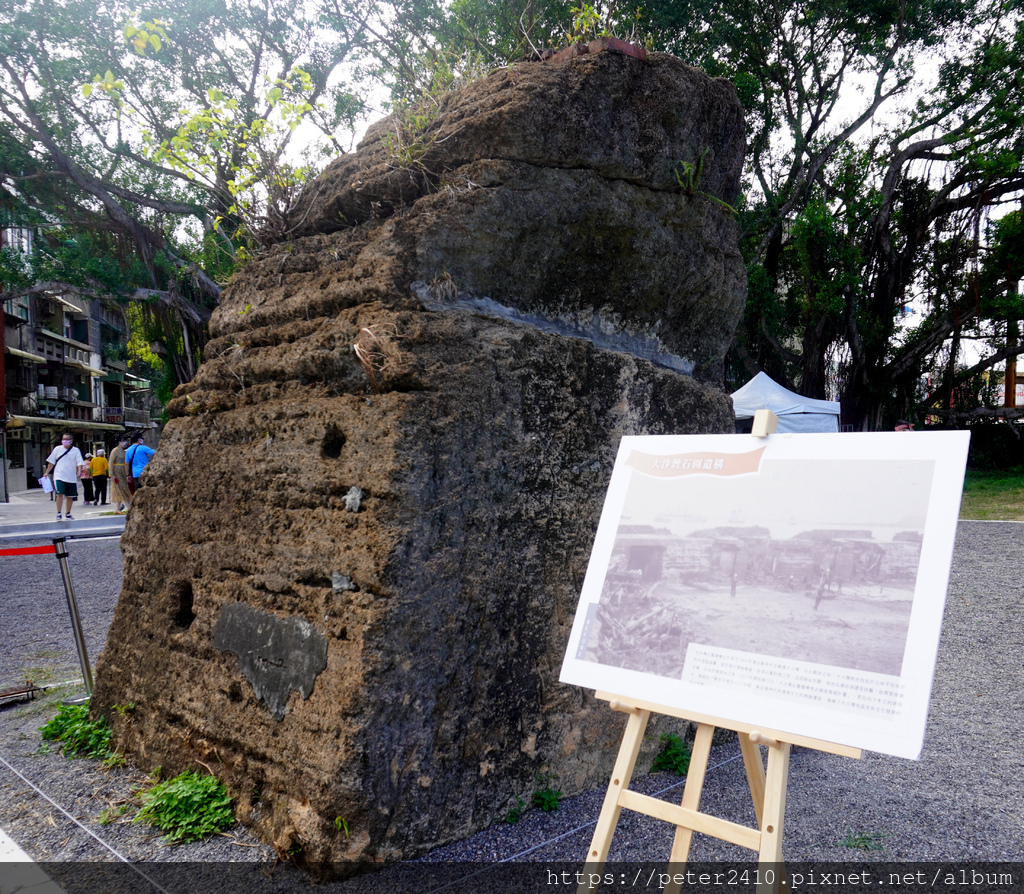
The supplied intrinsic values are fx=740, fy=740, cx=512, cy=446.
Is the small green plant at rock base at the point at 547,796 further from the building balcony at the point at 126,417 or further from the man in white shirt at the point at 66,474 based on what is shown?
the building balcony at the point at 126,417

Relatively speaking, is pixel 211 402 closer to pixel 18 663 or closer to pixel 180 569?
pixel 180 569

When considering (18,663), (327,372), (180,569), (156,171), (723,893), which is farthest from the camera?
(156,171)

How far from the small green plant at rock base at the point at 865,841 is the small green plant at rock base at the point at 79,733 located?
3.06 m

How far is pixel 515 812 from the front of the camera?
2.69 m

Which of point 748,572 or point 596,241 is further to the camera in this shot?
point 596,241

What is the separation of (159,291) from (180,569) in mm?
11324

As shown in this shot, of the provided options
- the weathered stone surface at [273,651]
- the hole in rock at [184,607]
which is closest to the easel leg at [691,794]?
the weathered stone surface at [273,651]

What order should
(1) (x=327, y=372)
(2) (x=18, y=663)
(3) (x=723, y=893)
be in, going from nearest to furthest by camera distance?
(3) (x=723, y=893) → (1) (x=327, y=372) → (2) (x=18, y=663)

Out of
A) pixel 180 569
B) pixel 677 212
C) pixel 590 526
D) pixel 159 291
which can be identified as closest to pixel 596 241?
pixel 677 212

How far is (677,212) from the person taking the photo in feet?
11.2

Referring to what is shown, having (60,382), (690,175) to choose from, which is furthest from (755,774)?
(60,382)

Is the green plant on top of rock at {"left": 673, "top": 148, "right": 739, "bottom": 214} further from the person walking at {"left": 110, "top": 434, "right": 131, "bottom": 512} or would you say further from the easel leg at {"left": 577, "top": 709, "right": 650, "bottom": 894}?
the person walking at {"left": 110, "top": 434, "right": 131, "bottom": 512}

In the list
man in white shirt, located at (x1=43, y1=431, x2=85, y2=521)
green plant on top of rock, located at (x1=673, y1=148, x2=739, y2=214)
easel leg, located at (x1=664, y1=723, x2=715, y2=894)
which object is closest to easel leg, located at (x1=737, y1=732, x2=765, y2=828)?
easel leg, located at (x1=664, y1=723, x2=715, y2=894)

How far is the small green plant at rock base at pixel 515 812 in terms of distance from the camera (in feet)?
8.76
